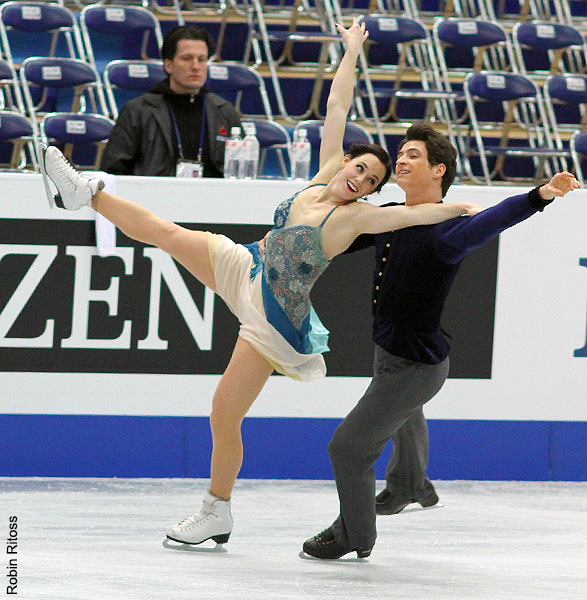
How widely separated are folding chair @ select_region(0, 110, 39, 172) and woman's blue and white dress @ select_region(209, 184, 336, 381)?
296 centimetres

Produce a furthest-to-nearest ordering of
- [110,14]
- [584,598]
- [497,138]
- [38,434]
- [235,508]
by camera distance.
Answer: [497,138], [110,14], [38,434], [235,508], [584,598]

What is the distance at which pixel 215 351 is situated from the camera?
179 inches

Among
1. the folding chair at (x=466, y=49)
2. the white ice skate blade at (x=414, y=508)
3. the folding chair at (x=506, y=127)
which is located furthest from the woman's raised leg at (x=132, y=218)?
the folding chair at (x=466, y=49)

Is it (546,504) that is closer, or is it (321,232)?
(321,232)

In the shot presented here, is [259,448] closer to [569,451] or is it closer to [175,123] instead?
[569,451]

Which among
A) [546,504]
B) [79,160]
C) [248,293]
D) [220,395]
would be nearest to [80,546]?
[220,395]

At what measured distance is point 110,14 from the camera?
24.2 feet

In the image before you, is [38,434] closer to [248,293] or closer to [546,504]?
[248,293]

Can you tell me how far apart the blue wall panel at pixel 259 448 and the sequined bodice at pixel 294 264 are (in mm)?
1218

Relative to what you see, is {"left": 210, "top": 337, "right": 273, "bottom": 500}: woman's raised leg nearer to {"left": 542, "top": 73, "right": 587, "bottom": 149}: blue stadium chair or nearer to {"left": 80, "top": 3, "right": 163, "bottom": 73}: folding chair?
{"left": 80, "top": 3, "right": 163, "bottom": 73}: folding chair

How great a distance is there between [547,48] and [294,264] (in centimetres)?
528

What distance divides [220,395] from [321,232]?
62 centimetres

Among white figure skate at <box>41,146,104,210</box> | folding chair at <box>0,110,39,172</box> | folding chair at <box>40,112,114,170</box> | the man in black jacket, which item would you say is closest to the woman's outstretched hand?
white figure skate at <box>41,146,104,210</box>

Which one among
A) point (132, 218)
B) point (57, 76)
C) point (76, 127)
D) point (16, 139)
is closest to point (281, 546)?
point (132, 218)
